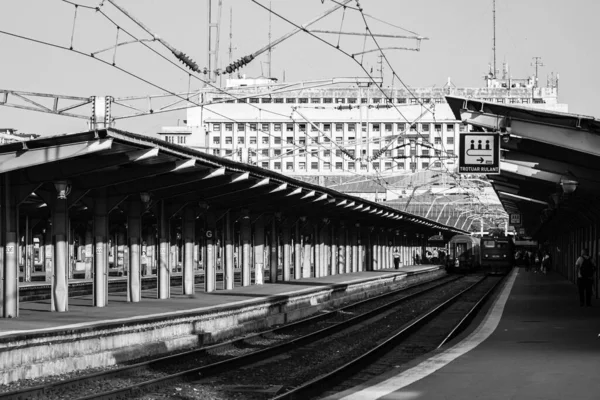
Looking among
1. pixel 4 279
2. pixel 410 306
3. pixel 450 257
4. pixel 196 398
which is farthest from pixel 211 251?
pixel 450 257

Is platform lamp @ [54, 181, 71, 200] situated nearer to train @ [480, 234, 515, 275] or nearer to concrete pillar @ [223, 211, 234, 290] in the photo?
concrete pillar @ [223, 211, 234, 290]

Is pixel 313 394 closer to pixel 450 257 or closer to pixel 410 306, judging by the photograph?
pixel 410 306

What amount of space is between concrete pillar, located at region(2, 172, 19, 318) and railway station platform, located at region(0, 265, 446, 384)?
0.60 m

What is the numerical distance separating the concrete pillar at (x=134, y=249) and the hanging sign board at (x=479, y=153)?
378 inches

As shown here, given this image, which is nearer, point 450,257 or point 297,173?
point 450,257

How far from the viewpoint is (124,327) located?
66.1ft

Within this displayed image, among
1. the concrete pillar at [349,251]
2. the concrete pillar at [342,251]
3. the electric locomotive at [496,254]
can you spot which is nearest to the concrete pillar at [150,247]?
the concrete pillar at [342,251]

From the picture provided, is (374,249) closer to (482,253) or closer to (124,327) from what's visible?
(482,253)

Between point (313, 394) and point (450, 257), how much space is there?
240ft

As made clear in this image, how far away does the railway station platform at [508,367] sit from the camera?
12.7 meters

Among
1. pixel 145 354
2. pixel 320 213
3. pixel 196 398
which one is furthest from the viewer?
pixel 320 213

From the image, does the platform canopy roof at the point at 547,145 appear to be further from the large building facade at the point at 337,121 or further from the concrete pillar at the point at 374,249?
the large building facade at the point at 337,121

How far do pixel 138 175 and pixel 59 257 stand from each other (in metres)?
2.80

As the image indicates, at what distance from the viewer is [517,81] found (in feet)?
592
